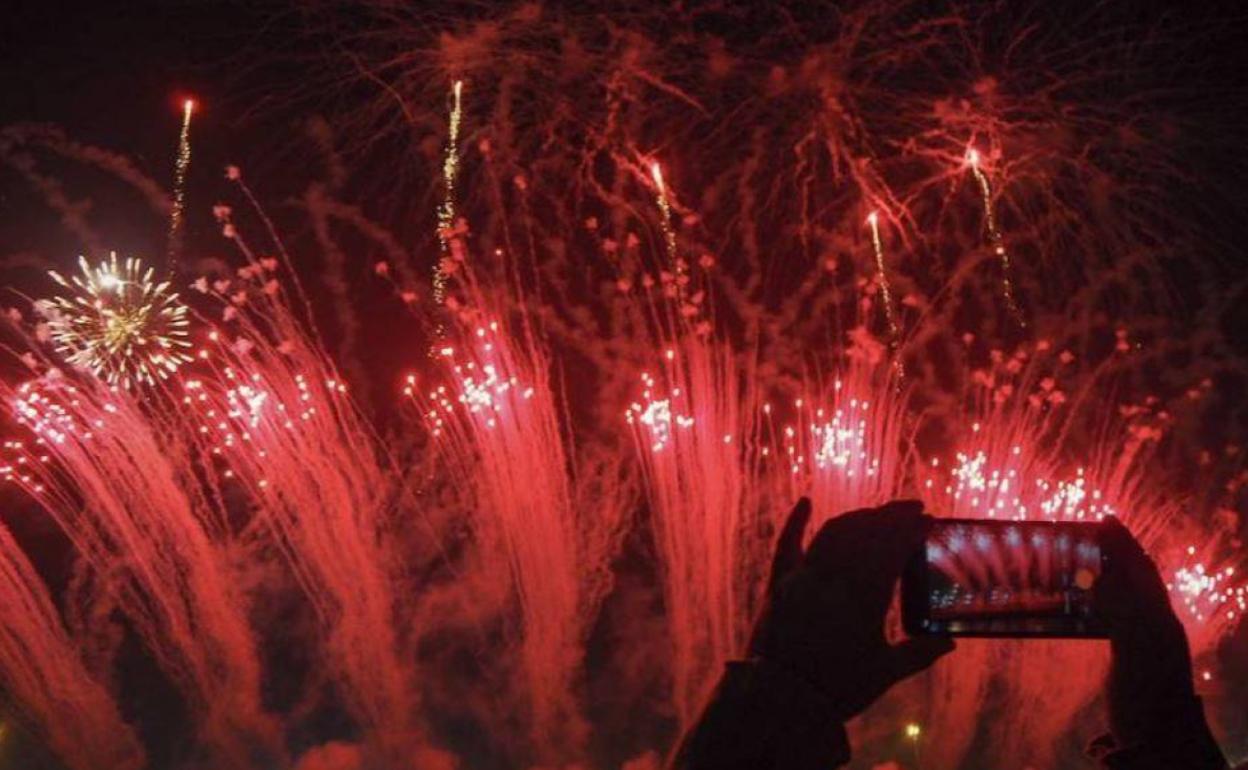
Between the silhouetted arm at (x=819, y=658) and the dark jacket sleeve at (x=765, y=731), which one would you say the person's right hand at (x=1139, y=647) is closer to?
the silhouetted arm at (x=819, y=658)

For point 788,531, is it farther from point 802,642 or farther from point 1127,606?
point 1127,606

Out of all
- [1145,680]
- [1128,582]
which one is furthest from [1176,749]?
[1128,582]

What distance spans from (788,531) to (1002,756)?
17693 millimetres

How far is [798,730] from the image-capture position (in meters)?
2.19

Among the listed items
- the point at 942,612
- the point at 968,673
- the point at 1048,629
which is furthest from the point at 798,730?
the point at 968,673

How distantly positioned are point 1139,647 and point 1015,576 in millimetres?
573

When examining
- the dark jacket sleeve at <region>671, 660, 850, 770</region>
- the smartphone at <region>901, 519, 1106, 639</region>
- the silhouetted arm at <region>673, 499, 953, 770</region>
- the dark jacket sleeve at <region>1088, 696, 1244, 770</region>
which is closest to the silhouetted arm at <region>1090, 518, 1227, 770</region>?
the dark jacket sleeve at <region>1088, 696, 1244, 770</region>

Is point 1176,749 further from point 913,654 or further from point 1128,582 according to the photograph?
point 913,654

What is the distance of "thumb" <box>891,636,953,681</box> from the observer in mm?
2318

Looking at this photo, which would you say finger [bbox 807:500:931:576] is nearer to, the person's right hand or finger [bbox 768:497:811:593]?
finger [bbox 768:497:811:593]

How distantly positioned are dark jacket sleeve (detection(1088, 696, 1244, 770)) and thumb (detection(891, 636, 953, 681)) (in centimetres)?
60

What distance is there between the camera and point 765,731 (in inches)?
85.9

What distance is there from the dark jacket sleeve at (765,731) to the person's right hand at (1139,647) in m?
0.84

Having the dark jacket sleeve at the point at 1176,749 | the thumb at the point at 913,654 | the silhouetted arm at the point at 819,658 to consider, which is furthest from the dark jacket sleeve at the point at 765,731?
the dark jacket sleeve at the point at 1176,749
